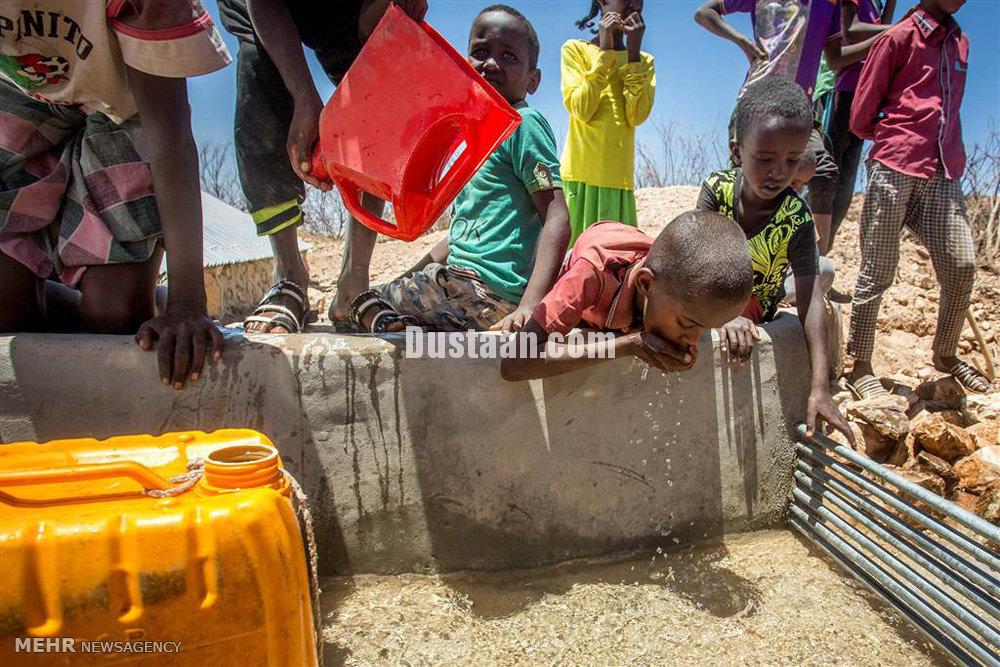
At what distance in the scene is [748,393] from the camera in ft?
6.73

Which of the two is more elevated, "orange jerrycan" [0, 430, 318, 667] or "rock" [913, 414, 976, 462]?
"orange jerrycan" [0, 430, 318, 667]

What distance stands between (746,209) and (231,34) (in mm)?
1921

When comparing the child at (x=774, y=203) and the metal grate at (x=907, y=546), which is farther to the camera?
the child at (x=774, y=203)

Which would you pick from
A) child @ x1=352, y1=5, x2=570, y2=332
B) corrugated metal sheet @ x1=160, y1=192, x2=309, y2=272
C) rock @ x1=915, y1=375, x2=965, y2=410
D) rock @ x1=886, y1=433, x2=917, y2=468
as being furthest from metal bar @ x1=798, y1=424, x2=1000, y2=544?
corrugated metal sheet @ x1=160, y1=192, x2=309, y2=272

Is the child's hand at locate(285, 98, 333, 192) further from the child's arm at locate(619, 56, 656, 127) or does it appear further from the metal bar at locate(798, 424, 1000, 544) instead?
the child's arm at locate(619, 56, 656, 127)

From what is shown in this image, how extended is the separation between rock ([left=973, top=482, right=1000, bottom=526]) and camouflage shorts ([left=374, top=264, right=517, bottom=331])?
1.69 metres

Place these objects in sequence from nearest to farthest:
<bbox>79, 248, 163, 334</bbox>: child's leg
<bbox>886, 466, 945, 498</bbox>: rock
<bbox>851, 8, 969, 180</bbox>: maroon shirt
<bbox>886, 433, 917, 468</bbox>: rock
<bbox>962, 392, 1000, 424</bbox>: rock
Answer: <bbox>79, 248, 163, 334</bbox>: child's leg → <bbox>886, 466, 945, 498</bbox>: rock → <bbox>886, 433, 917, 468</bbox>: rock → <bbox>962, 392, 1000, 424</bbox>: rock → <bbox>851, 8, 969, 180</bbox>: maroon shirt

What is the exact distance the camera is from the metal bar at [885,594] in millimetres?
1531

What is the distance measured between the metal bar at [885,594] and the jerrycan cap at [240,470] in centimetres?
153

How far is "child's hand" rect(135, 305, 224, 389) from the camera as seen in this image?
167 centimetres

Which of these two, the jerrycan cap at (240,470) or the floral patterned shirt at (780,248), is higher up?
the floral patterned shirt at (780,248)

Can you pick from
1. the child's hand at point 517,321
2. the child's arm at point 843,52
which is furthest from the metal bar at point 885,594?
the child's arm at point 843,52

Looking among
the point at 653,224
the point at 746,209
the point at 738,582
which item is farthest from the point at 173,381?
the point at 653,224

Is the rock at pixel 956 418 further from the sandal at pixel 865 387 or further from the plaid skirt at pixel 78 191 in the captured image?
the plaid skirt at pixel 78 191
